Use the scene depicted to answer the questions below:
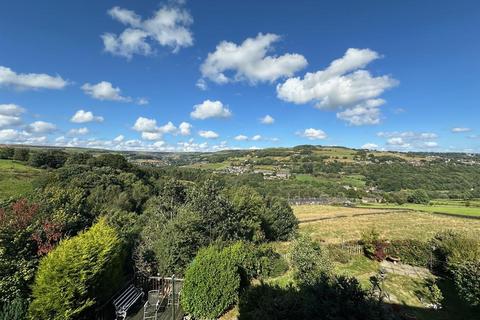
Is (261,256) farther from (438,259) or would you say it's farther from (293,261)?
(438,259)

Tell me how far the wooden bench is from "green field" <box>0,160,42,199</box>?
34186 millimetres

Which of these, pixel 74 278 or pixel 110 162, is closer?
pixel 74 278

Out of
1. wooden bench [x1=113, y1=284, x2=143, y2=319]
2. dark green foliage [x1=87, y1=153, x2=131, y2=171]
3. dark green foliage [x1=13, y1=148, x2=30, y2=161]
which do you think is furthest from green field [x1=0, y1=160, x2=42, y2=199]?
wooden bench [x1=113, y1=284, x2=143, y2=319]

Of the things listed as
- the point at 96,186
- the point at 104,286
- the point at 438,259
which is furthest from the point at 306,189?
the point at 104,286

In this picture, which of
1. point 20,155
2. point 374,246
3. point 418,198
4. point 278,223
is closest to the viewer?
point 374,246

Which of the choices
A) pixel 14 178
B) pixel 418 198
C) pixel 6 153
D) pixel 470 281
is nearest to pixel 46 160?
pixel 6 153

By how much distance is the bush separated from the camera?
9938mm

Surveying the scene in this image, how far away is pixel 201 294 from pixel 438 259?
1591 cm

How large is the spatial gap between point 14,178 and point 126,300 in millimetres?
→ 54984

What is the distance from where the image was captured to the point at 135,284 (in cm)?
1213

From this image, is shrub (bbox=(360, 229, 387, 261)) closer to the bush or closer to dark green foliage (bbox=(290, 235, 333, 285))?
dark green foliage (bbox=(290, 235, 333, 285))

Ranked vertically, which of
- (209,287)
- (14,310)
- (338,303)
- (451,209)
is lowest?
(451,209)

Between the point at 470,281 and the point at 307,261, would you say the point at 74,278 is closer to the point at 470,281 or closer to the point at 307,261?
the point at 307,261

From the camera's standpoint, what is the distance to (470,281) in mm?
10938
